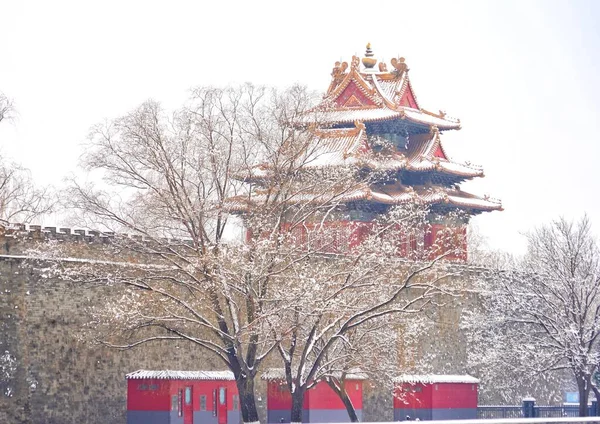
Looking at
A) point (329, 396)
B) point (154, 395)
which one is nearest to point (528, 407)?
point (329, 396)

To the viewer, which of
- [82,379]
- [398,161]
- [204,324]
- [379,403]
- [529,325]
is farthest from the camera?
[398,161]

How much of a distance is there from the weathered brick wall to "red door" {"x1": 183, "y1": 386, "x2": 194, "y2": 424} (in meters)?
1.13

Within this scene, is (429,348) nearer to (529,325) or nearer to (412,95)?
(529,325)

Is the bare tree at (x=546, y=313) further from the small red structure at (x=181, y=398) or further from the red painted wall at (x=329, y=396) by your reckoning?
the small red structure at (x=181, y=398)

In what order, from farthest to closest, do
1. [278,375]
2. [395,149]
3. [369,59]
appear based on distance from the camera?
[369,59] < [395,149] < [278,375]

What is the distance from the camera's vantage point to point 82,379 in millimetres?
37938

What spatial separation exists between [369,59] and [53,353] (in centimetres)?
2553

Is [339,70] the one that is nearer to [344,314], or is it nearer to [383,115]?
[383,115]

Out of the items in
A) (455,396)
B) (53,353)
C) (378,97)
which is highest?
(378,97)

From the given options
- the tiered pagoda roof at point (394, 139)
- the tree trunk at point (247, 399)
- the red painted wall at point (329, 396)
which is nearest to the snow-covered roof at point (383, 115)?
the tiered pagoda roof at point (394, 139)

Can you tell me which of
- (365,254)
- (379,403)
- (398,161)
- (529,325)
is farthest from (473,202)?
(365,254)

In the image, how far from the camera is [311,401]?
42281mm

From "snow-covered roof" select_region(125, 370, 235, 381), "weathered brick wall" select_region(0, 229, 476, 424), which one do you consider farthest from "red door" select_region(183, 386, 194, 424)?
"weathered brick wall" select_region(0, 229, 476, 424)

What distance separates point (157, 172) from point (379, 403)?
45.9 feet
